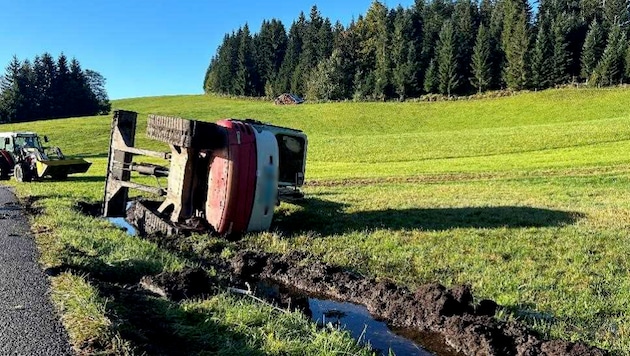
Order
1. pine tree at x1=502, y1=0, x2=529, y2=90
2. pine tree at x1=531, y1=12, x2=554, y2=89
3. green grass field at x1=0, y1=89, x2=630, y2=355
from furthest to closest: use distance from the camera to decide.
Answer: pine tree at x1=502, y1=0, x2=529, y2=90 < pine tree at x1=531, y1=12, x2=554, y2=89 < green grass field at x1=0, y1=89, x2=630, y2=355

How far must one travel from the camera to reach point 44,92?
88.2 meters

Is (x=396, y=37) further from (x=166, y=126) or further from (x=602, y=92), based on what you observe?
(x=166, y=126)

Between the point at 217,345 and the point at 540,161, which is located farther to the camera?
the point at 540,161

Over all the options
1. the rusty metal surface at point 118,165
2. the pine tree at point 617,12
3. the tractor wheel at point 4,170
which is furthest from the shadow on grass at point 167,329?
the pine tree at point 617,12

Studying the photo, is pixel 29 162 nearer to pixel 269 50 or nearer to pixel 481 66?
pixel 481 66

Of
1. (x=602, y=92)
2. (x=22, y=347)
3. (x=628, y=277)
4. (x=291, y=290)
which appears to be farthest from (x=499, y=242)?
(x=602, y=92)

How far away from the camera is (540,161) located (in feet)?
89.4

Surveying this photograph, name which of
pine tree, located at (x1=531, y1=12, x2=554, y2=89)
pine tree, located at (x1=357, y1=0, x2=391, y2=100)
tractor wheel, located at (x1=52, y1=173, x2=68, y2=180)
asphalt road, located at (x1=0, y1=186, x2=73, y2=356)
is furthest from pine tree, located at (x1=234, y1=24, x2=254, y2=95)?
asphalt road, located at (x1=0, y1=186, x2=73, y2=356)

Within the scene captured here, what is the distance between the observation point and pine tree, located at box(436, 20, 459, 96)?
78.2 m

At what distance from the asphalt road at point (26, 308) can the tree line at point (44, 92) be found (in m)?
84.6

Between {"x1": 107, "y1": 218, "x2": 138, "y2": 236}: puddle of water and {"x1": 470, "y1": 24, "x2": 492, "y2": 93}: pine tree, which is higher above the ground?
{"x1": 470, "y1": 24, "x2": 492, "y2": 93}: pine tree

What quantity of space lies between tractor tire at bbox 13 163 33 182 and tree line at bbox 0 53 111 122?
67.2m

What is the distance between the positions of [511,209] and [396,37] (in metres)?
84.0

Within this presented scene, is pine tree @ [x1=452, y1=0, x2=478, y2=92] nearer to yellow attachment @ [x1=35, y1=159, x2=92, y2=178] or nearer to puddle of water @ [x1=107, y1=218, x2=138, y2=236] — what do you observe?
yellow attachment @ [x1=35, y1=159, x2=92, y2=178]
